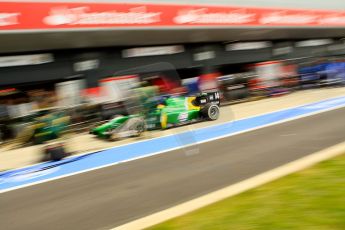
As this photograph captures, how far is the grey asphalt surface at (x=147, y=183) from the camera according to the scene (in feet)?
18.7

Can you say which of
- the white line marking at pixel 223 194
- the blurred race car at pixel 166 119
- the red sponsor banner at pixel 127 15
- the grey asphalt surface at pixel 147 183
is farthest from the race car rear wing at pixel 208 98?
the red sponsor banner at pixel 127 15

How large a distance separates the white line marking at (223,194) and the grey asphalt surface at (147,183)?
591 millimetres

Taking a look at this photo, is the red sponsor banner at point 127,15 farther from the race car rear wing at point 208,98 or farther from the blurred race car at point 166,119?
the race car rear wing at point 208,98

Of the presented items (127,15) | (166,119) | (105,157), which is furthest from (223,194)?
(127,15)

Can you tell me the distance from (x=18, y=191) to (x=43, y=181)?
0.69 meters

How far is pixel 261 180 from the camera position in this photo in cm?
573

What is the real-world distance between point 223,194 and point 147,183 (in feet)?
6.99

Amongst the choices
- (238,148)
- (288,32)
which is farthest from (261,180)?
(288,32)

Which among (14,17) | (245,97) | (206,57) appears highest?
(14,17)

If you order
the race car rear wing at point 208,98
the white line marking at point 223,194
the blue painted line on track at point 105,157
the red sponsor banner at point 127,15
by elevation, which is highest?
the red sponsor banner at point 127,15

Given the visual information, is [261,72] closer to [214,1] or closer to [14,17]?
[214,1]

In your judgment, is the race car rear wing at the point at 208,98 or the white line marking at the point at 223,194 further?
the race car rear wing at the point at 208,98

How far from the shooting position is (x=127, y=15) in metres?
18.7

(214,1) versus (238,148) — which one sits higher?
(214,1)
